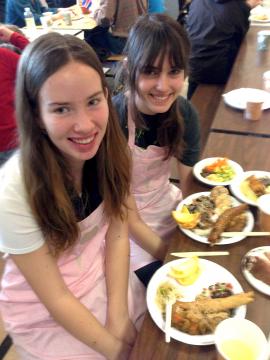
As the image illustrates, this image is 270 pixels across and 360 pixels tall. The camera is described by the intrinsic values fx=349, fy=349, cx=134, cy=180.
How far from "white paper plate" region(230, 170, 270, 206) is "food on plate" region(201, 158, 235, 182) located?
4 centimetres

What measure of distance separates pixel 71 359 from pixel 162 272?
37 centimetres

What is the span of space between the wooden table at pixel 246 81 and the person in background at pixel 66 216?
79 cm

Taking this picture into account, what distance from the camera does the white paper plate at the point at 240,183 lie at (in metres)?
1.25

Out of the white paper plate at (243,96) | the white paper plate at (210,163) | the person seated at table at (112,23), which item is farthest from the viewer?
the person seated at table at (112,23)

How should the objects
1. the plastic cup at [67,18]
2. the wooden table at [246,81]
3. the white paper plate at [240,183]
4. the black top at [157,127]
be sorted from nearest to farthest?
the white paper plate at [240,183]
the black top at [157,127]
the wooden table at [246,81]
the plastic cup at [67,18]

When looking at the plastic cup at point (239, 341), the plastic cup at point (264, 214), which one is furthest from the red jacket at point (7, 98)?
the plastic cup at point (239, 341)

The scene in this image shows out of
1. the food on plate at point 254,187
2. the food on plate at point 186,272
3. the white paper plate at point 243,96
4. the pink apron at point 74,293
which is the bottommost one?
the pink apron at point 74,293

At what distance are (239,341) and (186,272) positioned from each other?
261mm

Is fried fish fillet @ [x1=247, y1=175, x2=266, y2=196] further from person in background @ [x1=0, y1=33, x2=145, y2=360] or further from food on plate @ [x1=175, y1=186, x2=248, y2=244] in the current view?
person in background @ [x1=0, y1=33, x2=145, y2=360]

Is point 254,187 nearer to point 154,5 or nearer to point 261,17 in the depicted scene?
point 261,17

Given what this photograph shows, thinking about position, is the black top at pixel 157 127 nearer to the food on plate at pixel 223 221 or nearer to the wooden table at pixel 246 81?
the wooden table at pixel 246 81

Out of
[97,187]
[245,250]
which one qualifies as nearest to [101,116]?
[97,187]

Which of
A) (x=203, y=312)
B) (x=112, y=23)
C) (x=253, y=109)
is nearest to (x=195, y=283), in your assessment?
(x=203, y=312)

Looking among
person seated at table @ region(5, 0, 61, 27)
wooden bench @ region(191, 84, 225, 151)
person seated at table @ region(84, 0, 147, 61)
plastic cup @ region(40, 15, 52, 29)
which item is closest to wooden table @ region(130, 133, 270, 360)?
wooden bench @ region(191, 84, 225, 151)
